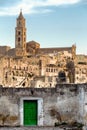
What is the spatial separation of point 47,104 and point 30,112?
2.88 feet

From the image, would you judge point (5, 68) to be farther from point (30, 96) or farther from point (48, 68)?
point (30, 96)

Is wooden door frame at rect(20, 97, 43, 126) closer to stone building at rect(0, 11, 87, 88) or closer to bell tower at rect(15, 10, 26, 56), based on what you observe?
stone building at rect(0, 11, 87, 88)

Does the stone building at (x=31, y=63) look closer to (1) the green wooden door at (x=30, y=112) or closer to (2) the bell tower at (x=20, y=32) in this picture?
(2) the bell tower at (x=20, y=32)

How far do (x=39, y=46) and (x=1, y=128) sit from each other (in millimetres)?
127818

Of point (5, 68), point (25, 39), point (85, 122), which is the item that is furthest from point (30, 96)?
point (25, 39)

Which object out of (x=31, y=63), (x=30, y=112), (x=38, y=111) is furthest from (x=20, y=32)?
(x=38, y=111)

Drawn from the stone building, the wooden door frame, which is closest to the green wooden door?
the wooden door frame

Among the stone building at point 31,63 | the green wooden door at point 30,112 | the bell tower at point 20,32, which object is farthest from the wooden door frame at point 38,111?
the bell tower at point 20,32

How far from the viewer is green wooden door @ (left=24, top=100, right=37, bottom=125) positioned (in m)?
19.1

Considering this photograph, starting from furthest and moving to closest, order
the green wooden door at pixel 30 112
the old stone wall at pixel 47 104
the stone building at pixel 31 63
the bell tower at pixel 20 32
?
the bell tower at pixel 20 32
the stone building at pixel 31 63
the green wooden door at pixel 30 112
the old stone wall at pixel 47 104

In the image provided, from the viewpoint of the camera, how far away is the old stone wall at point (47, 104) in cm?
1888

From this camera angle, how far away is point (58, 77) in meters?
107

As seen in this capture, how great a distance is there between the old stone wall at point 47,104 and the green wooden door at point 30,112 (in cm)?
22

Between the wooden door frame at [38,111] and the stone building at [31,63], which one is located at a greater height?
the stone building at [31,63]
